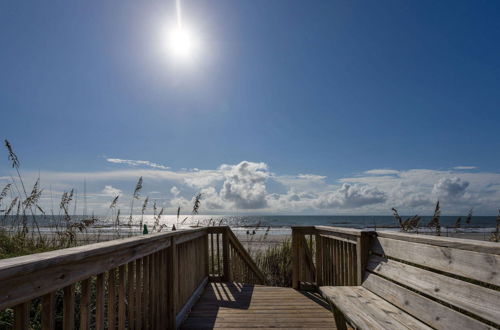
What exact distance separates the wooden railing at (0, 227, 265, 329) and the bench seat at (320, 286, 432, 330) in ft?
5.20

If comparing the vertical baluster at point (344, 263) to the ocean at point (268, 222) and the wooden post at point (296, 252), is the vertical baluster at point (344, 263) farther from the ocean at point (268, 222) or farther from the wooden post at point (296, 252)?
the ocean at point (268, 222)

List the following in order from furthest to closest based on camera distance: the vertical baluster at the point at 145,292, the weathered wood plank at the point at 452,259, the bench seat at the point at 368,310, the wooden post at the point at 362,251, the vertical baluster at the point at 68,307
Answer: the wooden post at the point at 362,251 → the vertical baluster at the point at 145,292 → the bench seat at the point at 368,310 → the weathered wood plank at the point at 452,259 → the vertical baluster at the point at 68,307

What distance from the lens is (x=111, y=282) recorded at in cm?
184

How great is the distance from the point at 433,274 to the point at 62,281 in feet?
7.31

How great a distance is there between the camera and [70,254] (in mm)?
1298

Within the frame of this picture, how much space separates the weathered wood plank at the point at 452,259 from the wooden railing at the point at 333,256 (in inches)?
22.3

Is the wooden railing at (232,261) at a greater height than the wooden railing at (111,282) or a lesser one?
lesser

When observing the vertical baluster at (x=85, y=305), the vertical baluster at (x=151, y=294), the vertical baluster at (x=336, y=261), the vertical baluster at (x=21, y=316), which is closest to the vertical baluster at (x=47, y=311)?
the vertical baluster at (x=21, y=316)

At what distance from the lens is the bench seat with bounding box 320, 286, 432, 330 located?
2.07 m

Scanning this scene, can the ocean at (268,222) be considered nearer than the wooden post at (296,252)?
No

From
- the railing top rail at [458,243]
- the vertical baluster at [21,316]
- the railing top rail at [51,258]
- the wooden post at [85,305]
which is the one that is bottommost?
the wooden post at [85,305]

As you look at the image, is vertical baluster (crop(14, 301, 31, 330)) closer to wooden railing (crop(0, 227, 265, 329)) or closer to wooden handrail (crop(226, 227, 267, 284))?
wooden railing (crop(0, 227, 265, 329))

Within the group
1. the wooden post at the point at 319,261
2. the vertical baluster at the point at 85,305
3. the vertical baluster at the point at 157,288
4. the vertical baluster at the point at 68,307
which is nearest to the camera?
the vertical baluster at the point at 68,307

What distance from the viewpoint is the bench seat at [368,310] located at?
6.79ft
